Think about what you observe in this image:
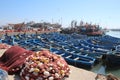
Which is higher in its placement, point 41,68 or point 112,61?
point 41,68

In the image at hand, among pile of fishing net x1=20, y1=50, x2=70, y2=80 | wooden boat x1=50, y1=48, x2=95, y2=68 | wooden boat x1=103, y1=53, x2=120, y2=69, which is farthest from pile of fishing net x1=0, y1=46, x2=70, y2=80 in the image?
wooden boat x1=103, y1=53, x2=120, y2=69

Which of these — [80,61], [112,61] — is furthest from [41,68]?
[112,61]

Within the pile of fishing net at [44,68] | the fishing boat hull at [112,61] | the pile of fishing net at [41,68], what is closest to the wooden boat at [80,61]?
the fishing boat hull at [112,61]

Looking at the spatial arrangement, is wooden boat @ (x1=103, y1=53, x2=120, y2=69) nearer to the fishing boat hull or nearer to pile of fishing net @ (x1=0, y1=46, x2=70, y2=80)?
the fishing boat hull

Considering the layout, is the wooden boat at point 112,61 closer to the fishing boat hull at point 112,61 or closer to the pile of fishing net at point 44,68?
the fishing boat hull at point 112,61

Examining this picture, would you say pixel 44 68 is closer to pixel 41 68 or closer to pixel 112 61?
pixel 41 68

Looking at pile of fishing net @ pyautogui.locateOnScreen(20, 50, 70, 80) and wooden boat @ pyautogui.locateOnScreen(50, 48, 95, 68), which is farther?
wooden boat @ pyautogui.locateOnScreen(50, 48, 95, 68)

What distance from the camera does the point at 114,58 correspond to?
23.7 metres

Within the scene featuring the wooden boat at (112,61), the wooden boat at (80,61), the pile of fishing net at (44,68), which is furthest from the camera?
the wooden boat at (112,61)

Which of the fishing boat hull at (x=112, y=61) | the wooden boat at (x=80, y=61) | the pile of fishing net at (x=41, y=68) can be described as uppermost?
the pile of fishing net at (x=41, y=68)

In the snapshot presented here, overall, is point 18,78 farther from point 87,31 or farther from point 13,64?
point 87,31

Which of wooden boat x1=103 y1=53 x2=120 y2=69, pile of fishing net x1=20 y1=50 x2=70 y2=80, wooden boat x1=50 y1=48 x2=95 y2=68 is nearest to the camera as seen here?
pile of fishing net x1=20 y1=50 x2=70 y2=80

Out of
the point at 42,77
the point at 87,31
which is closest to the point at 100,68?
the point at 42,77

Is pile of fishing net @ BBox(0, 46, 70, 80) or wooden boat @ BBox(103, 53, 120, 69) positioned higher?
pile of fishing net @ BBox(0, 46, 70, 80)
